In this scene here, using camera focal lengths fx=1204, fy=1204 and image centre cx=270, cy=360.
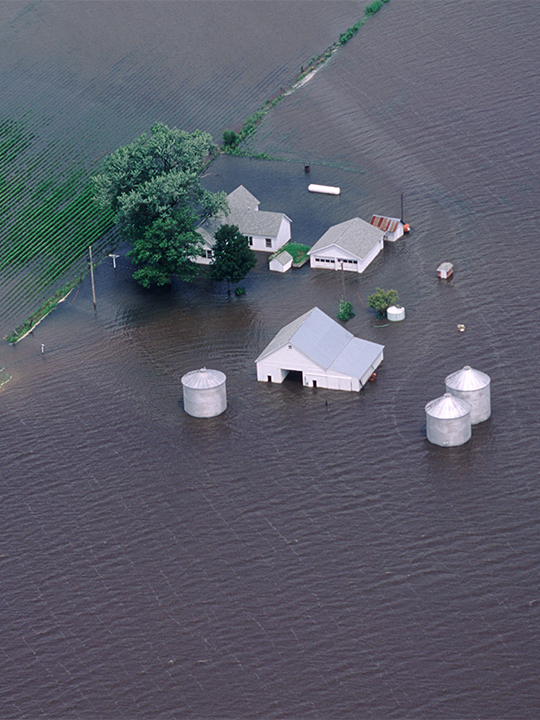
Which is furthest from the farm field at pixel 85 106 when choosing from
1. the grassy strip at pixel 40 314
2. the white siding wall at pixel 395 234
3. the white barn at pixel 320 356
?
the white siding wall at pixel 395 234

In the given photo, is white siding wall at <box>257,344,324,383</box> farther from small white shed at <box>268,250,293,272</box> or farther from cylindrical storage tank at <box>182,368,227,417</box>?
small white shed at <box>268,250,293,272</box>

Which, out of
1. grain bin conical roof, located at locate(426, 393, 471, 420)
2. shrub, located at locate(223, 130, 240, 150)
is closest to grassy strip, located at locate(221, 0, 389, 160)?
shrub, located at locate(223, 130, 240, 150)

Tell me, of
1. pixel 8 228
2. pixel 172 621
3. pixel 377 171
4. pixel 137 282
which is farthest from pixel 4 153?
pixel 172 621

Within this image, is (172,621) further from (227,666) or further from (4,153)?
(4,153)

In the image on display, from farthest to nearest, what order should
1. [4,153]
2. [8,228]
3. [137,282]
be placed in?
[4,153], [8,228], [137,282]

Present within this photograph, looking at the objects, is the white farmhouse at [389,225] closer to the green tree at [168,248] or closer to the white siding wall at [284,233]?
the white siding wall at [284,233]
